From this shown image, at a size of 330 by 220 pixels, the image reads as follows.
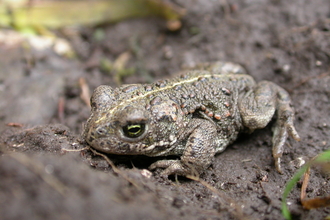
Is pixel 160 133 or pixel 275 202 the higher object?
pixel 160 133

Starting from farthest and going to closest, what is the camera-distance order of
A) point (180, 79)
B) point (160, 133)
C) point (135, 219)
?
point (180, 79) < point (160, 133) < point (135, 219)

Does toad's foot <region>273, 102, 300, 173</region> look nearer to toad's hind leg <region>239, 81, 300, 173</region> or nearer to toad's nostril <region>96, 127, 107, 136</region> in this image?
toad's hind leg <region>239, 81, 300, 173</region>

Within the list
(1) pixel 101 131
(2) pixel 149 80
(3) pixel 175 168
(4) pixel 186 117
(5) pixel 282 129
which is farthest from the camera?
(2) pixel 149 80

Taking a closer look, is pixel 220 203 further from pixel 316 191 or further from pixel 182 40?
pixel 182 40

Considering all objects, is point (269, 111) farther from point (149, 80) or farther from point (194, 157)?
point (149, 80)

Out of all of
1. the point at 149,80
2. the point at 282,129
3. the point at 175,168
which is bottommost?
the point at 175,168

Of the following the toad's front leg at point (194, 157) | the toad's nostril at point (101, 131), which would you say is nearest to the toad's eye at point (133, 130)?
the toad's nostril at point (101, 131)

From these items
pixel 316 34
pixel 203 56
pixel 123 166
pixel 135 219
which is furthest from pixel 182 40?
pixel 135 219

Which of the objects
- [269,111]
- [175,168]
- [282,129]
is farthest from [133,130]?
[282,129]
